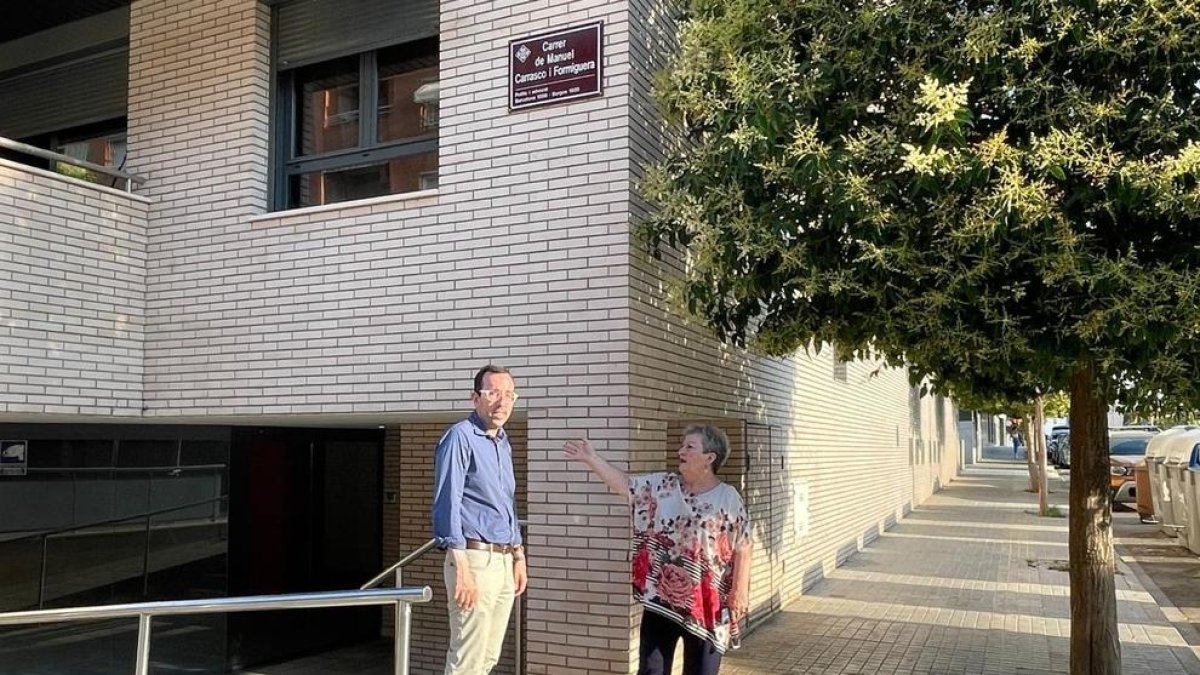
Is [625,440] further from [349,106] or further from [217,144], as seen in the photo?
[217,144]

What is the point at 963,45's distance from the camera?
511 cm

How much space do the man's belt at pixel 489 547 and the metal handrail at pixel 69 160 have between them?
4395 millimetres

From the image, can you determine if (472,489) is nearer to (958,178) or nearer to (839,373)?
(958,178)

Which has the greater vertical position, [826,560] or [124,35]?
[124,35]

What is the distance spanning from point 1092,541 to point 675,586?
3.39 meters

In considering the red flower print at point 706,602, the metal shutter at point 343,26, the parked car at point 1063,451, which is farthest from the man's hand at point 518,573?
the parked car at point 1063,451

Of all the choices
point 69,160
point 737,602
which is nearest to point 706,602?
point 737,602

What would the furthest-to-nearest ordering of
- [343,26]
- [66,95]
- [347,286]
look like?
[66,95], [343,26], [347,286]

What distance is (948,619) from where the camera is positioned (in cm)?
955

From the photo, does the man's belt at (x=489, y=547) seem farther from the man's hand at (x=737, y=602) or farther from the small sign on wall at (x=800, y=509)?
the small sign on wall at (x=800, y=509)

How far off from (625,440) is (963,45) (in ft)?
9.31

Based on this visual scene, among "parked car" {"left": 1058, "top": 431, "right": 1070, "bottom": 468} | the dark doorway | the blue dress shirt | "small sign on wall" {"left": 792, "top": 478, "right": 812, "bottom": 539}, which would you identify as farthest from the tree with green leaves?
"parked car" {"left": 1058, "top": 431, "right": 1070, "bottom": 468}

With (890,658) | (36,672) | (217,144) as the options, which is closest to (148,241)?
(217,144)

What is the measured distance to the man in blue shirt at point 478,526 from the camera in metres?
4.27
